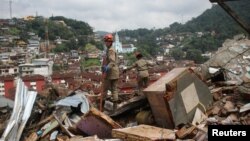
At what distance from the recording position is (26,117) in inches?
313

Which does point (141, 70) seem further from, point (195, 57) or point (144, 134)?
point (195, 57)

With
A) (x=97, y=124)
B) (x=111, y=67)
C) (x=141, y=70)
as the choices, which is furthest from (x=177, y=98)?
(x=141, y=70)

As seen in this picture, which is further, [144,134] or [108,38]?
[108,38]

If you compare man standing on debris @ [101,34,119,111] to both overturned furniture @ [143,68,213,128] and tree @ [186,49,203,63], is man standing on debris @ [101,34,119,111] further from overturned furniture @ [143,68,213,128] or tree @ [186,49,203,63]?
tree @ [186,49,203,63]

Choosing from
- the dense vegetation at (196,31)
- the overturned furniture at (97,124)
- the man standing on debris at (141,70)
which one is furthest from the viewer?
Result: the dense vegetation at (196,31)

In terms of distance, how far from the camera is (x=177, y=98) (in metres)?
6.59

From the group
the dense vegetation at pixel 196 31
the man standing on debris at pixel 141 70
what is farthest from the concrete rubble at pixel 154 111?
the dense vegetation at pixel 196 31

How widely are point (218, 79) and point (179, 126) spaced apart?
9.09 ft

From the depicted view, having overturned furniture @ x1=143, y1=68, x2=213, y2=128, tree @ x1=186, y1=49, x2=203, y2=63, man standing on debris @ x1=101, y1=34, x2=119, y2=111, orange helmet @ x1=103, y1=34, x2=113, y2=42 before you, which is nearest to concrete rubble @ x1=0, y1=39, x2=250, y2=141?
overturned furniture @ x1=143, y1=68, x2=213, y2=128

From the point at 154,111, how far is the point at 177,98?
20.5 inches

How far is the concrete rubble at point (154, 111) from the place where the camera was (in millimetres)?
6336

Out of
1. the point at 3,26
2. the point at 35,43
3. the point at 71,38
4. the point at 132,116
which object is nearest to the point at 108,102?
the point at 132,116

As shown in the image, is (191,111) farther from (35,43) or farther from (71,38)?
(71,38)

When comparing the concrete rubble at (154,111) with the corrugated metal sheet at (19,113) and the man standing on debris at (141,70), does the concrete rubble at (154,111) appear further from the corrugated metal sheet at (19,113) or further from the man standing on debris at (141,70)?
the man standing on debris at (141,70)
